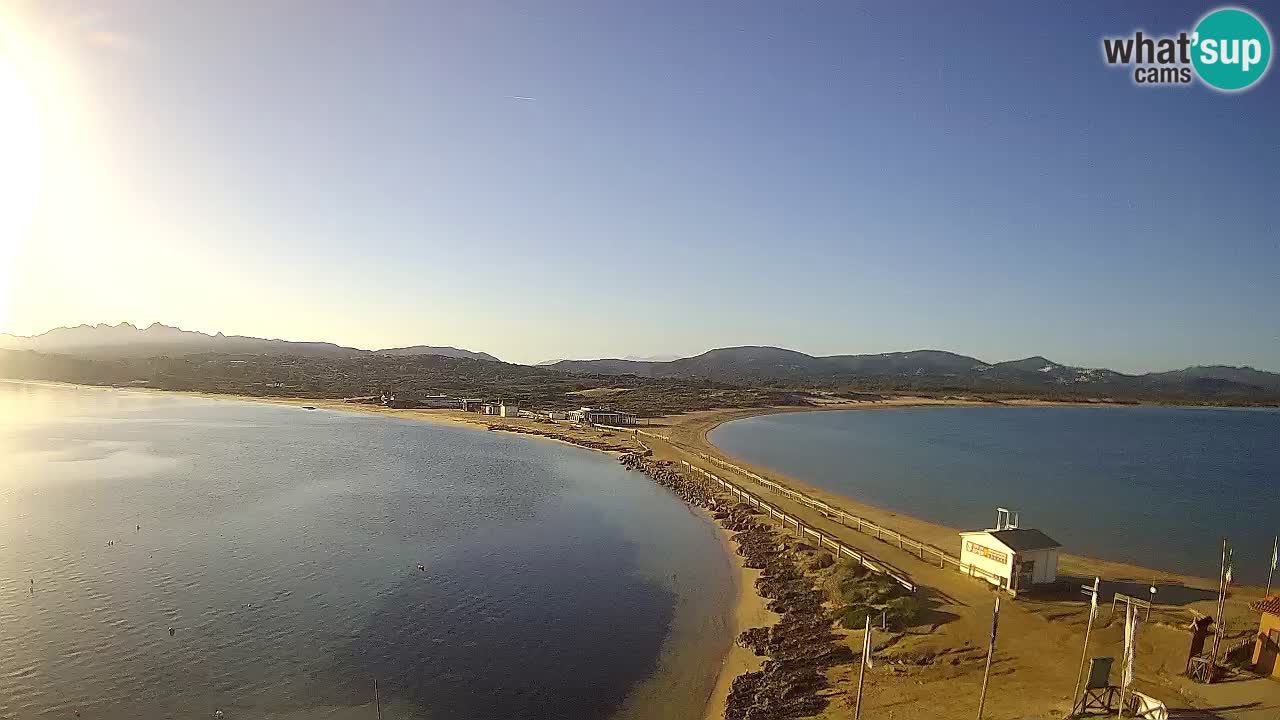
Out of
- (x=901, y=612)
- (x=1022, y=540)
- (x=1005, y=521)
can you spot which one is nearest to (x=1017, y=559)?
(x=1022, y=540)

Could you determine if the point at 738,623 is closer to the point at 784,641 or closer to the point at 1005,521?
the point at 784,641

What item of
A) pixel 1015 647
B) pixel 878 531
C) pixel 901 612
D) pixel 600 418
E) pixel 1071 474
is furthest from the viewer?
pixel 600 418

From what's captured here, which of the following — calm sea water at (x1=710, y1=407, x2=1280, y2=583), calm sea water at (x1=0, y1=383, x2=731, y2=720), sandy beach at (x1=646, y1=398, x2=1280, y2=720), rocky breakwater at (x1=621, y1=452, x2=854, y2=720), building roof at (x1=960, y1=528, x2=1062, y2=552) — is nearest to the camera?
sandy beach at (x1=646, y1=398, x2=1280, y2=720)

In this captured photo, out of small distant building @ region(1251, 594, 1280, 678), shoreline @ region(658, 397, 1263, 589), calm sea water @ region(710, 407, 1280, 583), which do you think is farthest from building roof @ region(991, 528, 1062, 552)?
calm sea water @ region(710, 407, 1280, 583)

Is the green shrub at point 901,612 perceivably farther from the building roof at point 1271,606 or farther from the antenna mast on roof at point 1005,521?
the building roof at point 1271,606

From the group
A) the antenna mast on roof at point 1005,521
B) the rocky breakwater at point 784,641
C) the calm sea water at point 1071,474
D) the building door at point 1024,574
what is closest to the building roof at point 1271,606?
the building door at point 1024,574

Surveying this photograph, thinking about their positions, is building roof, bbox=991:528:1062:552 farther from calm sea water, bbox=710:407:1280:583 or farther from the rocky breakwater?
calm sea water, bbox=710:407:1280:583
